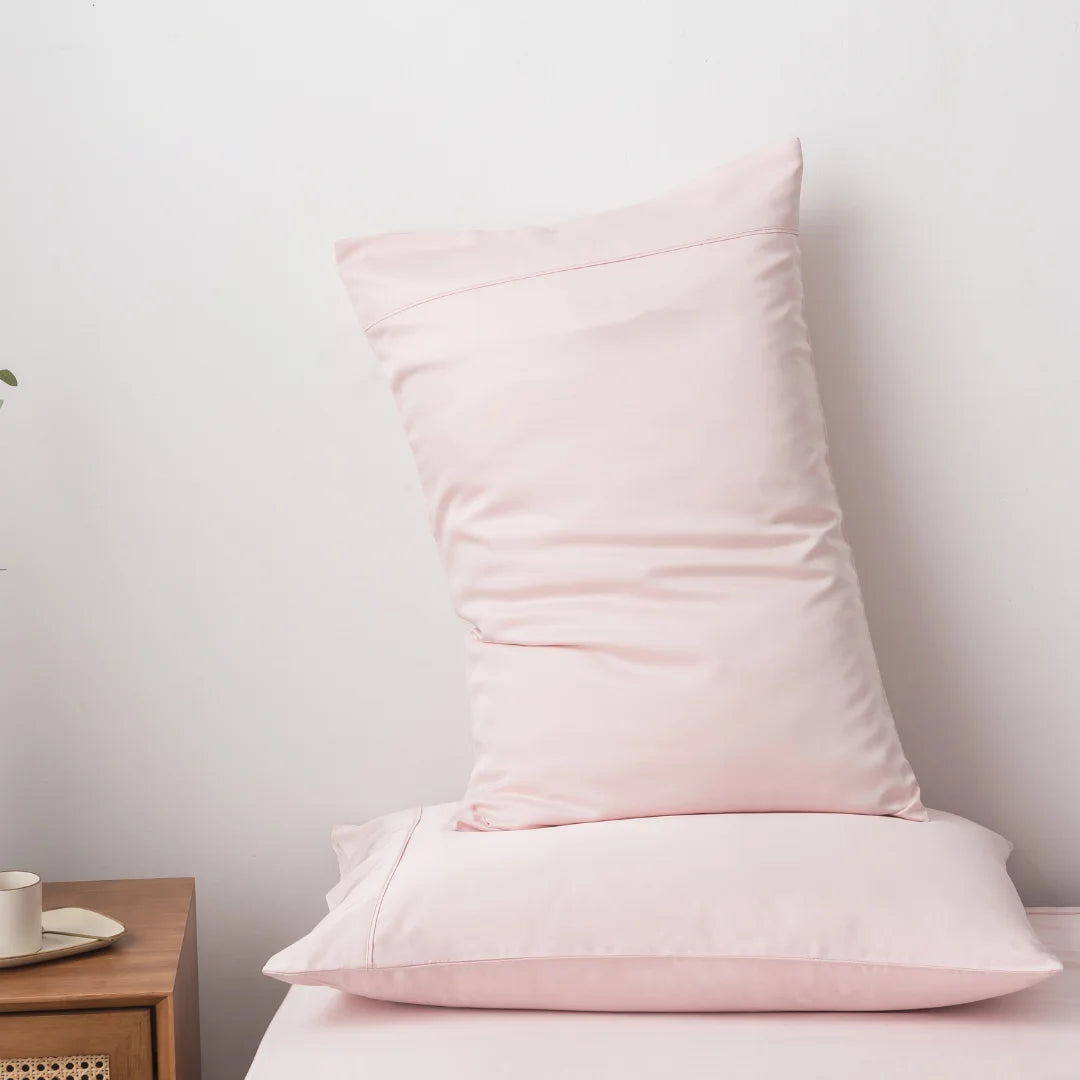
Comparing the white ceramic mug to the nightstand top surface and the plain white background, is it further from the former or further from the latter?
the plain white background

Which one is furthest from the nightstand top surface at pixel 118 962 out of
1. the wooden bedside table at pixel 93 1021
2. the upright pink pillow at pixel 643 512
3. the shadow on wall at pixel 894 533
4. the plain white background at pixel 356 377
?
the shadow on wall at pixel 894 533

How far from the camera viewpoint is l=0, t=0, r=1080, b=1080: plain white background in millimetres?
1318

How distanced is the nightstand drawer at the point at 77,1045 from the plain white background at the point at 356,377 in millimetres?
364

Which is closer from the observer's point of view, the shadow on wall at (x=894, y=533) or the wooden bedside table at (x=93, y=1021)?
the wooden bedside table at (x=93, y=1021)

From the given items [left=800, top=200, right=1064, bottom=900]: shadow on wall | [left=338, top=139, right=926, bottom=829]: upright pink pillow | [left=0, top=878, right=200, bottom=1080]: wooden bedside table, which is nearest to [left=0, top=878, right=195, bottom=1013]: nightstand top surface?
[left=0, top=878, right=200, bottom=1080]: wooden bedside table

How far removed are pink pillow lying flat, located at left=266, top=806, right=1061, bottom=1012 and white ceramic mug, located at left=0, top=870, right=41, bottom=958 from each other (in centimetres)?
29

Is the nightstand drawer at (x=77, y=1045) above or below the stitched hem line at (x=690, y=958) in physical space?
below

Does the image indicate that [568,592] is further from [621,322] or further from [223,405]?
[223,405]

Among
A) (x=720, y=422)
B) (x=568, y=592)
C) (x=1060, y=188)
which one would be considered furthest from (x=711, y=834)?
(x=1060, y=188)

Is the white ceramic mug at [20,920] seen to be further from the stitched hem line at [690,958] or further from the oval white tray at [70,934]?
the stitched hem line at [690,958]

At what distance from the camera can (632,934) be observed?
874mm

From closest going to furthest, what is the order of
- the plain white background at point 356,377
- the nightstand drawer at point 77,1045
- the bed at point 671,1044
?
1. the bed at point 671,1044
2. the nightstand drawer at point 77,1045
3. the plain white background at point 356,377

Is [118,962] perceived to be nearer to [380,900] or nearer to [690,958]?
[380,900]

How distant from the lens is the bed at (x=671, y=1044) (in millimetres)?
809
